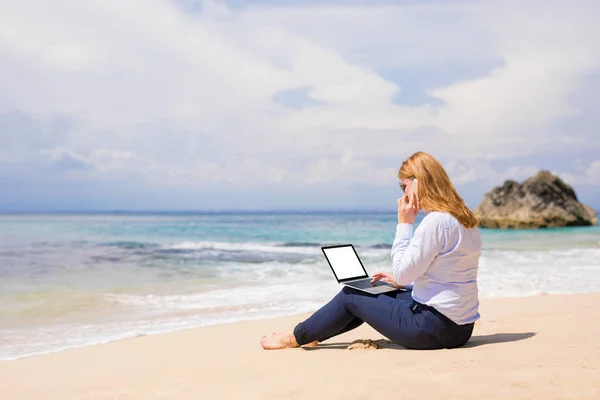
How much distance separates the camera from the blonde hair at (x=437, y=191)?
4.07m

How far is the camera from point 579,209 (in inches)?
1770

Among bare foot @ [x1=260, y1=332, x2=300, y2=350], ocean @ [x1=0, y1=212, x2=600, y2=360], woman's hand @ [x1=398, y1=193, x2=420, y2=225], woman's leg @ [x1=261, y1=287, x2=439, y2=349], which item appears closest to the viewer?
woman's hand @ [x1=398, y1=193, x2=420, y2=225]

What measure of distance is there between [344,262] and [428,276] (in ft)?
2.88

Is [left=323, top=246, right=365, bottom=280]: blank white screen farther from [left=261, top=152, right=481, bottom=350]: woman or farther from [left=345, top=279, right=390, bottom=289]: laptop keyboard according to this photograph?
[left=261, top=152, right=481, bottom=350]: woman

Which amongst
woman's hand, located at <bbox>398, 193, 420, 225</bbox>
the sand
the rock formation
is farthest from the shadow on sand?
the rock formation

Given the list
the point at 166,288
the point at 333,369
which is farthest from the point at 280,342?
the point at 166,288

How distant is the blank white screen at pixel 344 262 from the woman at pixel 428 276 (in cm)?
24

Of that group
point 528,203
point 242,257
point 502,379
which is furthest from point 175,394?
point 528,203

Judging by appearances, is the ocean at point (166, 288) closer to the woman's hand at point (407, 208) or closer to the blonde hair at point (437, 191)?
the woman's hand at point (407, 208)

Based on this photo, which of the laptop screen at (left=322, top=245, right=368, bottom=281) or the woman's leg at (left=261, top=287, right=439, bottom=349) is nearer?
the woman's leg at (left=261, top=287, right=439, bottom=349)

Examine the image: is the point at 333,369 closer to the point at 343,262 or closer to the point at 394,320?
the point at 394,320

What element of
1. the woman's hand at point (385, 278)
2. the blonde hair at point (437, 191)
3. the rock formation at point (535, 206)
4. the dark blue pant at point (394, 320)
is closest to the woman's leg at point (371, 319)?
the dark blue pant at point (394, 320)

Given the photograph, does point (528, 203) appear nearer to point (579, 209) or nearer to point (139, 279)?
point (579, 209)

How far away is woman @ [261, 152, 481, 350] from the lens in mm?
4062
